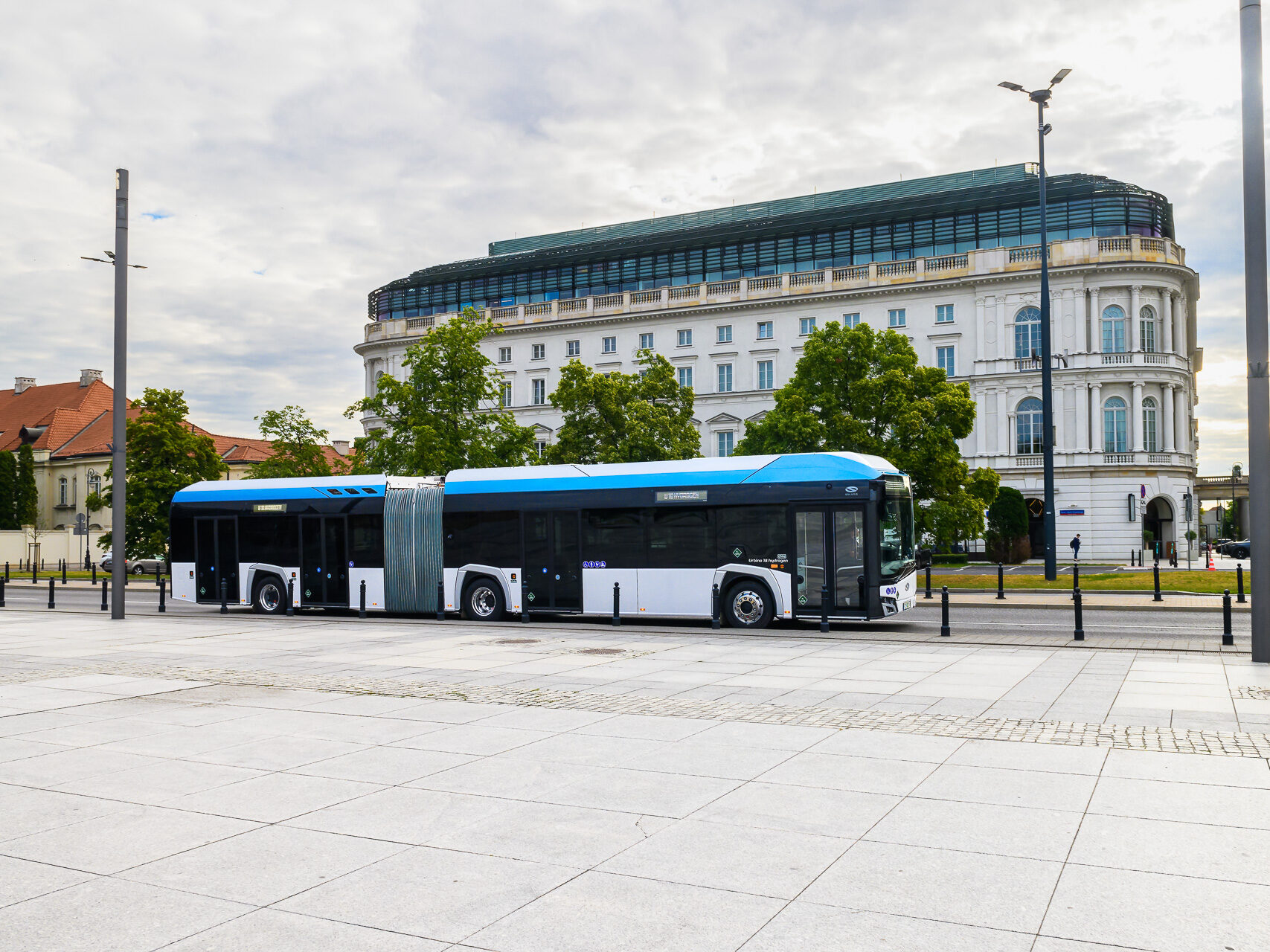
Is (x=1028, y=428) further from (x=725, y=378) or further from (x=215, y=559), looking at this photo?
(x=215, y=559)

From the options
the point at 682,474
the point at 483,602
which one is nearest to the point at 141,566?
the point at 483,602

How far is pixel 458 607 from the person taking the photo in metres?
23.2

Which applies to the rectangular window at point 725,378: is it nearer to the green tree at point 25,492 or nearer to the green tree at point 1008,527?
the green tree at point 1008,527

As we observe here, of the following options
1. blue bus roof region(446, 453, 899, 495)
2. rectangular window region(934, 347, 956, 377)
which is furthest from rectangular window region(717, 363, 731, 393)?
blue bus roof region(446, 453, 899, 495)

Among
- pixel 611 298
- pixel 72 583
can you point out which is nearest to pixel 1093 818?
pixel 72 583

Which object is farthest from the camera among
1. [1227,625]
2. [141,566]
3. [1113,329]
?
[1113,329]

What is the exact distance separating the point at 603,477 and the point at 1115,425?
50.3 meters

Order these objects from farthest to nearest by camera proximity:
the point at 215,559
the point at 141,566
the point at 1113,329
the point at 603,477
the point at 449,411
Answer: the point at 1113,329
the point at 141,566
the point at 449,411
the point at 215,559
the point at 603,477

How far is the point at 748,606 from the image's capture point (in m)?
20.2

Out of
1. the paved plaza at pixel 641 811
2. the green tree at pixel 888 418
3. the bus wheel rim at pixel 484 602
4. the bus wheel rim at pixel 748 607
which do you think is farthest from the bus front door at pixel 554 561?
the green tree at pixel 888 418

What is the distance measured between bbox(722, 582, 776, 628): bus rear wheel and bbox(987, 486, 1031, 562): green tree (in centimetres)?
3793

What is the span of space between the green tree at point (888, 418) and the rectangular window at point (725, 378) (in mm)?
31178

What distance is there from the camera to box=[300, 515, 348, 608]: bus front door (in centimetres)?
2459

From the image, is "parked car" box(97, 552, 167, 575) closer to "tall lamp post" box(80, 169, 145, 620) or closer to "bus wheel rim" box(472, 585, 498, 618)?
"tall lamp post" box(80, 169, 145, 620)
